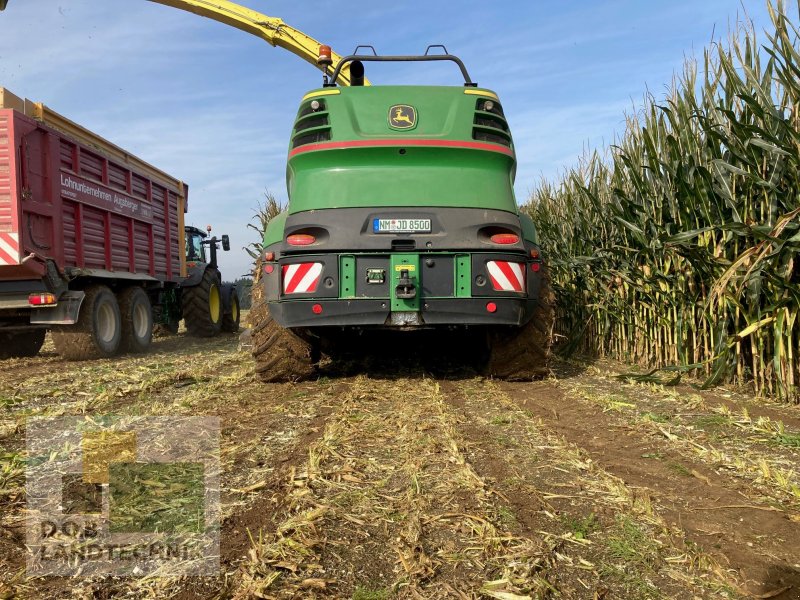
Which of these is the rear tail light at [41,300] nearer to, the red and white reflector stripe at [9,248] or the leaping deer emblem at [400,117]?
the red and white reflector stripe at [9,248]

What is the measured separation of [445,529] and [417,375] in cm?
367

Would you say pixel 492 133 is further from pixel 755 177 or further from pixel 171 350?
pixel 171 350

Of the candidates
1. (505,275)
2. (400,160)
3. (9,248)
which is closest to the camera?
(505,275)

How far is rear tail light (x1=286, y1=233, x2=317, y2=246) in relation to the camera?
15.1 feet

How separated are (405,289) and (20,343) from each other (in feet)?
22.1

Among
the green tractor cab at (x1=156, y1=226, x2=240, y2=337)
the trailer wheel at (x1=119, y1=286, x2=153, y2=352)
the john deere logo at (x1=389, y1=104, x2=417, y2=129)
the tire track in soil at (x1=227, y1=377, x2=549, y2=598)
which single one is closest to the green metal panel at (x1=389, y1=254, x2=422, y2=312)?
the john deere logo at (x1=389, y1=104, x2=417, y2=129)

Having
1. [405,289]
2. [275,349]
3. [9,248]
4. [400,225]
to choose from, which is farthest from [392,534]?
[9,248]

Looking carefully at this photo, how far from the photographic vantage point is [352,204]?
185 inches

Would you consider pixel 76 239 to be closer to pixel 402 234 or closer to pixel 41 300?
pixel 41 300

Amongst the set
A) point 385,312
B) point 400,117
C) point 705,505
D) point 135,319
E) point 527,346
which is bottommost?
point 705,505

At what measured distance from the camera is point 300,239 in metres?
4.63

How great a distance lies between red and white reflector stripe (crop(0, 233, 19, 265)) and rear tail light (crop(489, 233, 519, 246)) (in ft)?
16.3

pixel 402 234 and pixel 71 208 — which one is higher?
pixel 71 208

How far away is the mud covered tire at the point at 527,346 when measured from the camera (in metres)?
5.07
